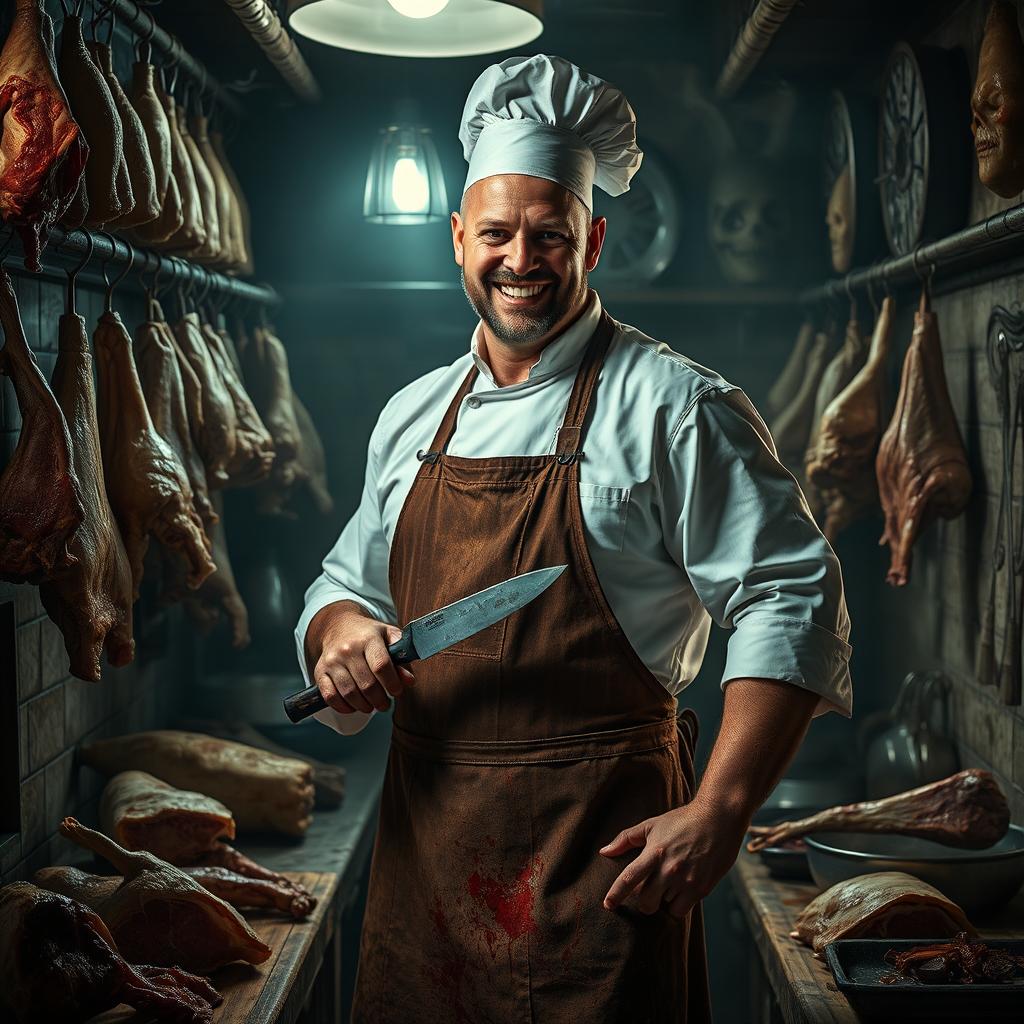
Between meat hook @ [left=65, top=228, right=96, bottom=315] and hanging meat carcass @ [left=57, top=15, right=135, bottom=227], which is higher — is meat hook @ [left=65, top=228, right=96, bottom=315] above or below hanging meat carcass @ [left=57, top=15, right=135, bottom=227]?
below

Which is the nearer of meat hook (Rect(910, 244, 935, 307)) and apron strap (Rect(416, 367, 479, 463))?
apron strap (Rect(416, 367, 479, 463))

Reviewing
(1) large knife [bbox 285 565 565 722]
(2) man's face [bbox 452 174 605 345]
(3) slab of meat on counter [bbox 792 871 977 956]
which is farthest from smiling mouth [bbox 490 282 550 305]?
(3) slab of meat on counter [bbox 792 871 977 956]

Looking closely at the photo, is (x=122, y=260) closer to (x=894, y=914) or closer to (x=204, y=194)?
(x=204, y=194)

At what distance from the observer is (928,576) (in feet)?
11.7

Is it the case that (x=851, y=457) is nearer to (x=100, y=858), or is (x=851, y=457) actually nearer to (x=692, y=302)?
(x=692, y=302)

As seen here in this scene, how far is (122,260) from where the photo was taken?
8.41 feet

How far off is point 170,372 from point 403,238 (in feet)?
6.09

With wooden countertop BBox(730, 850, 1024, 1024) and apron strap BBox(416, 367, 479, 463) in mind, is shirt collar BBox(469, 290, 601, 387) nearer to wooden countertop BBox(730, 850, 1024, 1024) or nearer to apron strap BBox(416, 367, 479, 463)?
apron strap BBox(416, 367, 479, 463)

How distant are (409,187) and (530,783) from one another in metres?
2.41

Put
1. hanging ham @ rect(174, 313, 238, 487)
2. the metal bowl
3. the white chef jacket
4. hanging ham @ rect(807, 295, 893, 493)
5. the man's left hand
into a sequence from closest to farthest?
the man's left hand → the white chef jacket → the metal bowl → hanging ham @ rect(174, 313, 238, 487) → hanging ham @ rect(807, 295, 893, 493)

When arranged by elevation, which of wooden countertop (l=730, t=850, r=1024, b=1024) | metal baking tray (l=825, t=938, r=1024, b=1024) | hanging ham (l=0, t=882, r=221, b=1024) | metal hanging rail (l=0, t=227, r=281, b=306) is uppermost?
metal hanging rail (l=0, t=227, r=281, b=306)

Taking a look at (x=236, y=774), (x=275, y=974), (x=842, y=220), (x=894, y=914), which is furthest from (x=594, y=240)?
(x=842, y=220)

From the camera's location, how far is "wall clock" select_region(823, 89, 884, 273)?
370 centimetres

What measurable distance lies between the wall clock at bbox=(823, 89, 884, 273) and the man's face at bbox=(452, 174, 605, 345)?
6.24 ft
